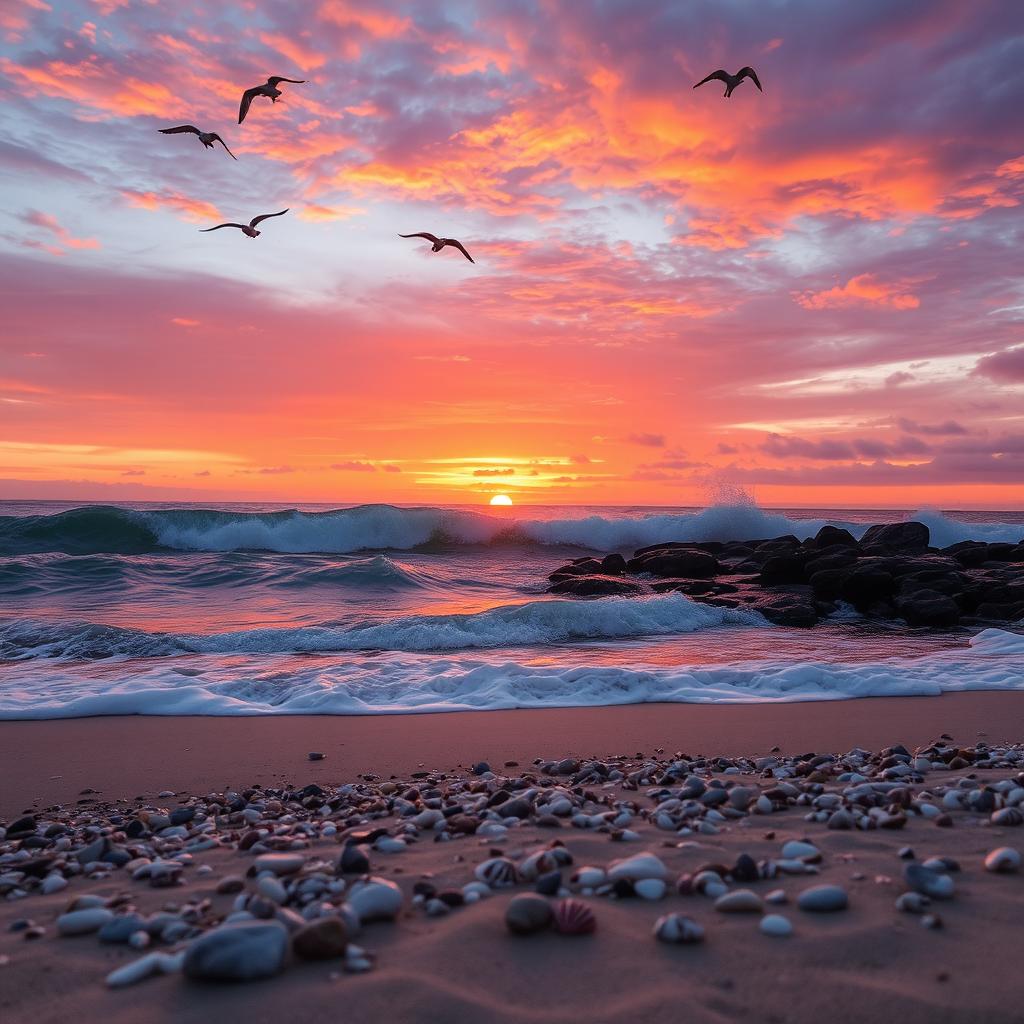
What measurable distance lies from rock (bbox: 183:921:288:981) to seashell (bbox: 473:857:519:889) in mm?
764

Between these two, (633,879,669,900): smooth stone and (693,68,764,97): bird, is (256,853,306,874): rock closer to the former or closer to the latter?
(633,879,669,900): smooth stone

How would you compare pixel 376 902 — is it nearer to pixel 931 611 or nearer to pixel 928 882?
pixel 928 882

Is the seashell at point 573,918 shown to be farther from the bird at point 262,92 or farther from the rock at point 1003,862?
the bird at point 262,92

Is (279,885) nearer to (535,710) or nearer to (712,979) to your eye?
(712,979)

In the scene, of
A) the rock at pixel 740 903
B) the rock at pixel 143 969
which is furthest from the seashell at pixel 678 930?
the rock at pixel 143 969

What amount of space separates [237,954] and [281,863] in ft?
2.76

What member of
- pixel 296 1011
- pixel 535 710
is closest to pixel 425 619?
pixel 535 710

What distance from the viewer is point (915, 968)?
224 centimetres

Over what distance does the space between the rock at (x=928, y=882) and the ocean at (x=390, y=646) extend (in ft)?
15.3

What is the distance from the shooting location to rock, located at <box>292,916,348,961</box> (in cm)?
236

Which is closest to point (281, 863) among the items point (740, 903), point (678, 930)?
point (678, 930)

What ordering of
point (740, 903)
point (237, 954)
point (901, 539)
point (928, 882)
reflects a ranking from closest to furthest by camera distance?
point (237, 954)
point (740, 903)
point (928, 882)
point (901, 539)

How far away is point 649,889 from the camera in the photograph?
275cm

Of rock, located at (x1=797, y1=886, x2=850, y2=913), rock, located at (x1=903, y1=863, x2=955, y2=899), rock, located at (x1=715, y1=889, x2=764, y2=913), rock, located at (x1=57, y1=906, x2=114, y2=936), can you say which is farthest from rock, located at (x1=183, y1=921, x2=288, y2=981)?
rock, located at (x1=903, y1=863, x2=955, y2=899)
